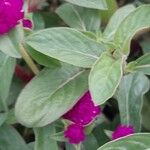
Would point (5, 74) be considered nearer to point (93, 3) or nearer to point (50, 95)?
point (50, 95)

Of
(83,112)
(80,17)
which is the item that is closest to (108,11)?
(80,17)

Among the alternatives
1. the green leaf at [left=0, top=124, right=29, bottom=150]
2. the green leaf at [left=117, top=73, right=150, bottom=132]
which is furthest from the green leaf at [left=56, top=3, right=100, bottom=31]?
the green leaf at [left=0, top=124, right=29, bottom=150]

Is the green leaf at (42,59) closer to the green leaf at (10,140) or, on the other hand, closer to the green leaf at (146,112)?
the green leaf at (10,140)

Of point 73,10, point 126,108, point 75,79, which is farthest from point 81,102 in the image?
point 73,10

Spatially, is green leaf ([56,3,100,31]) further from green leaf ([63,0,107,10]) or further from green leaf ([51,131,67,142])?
green leaf ([51,131,67,142])

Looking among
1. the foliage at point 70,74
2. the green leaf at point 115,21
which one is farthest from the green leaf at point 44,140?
the green leaf at point 115,21

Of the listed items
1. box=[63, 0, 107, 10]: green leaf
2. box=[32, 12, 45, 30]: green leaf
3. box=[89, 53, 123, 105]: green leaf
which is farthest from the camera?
box=[32, 12, 45, 30]: green leaf
